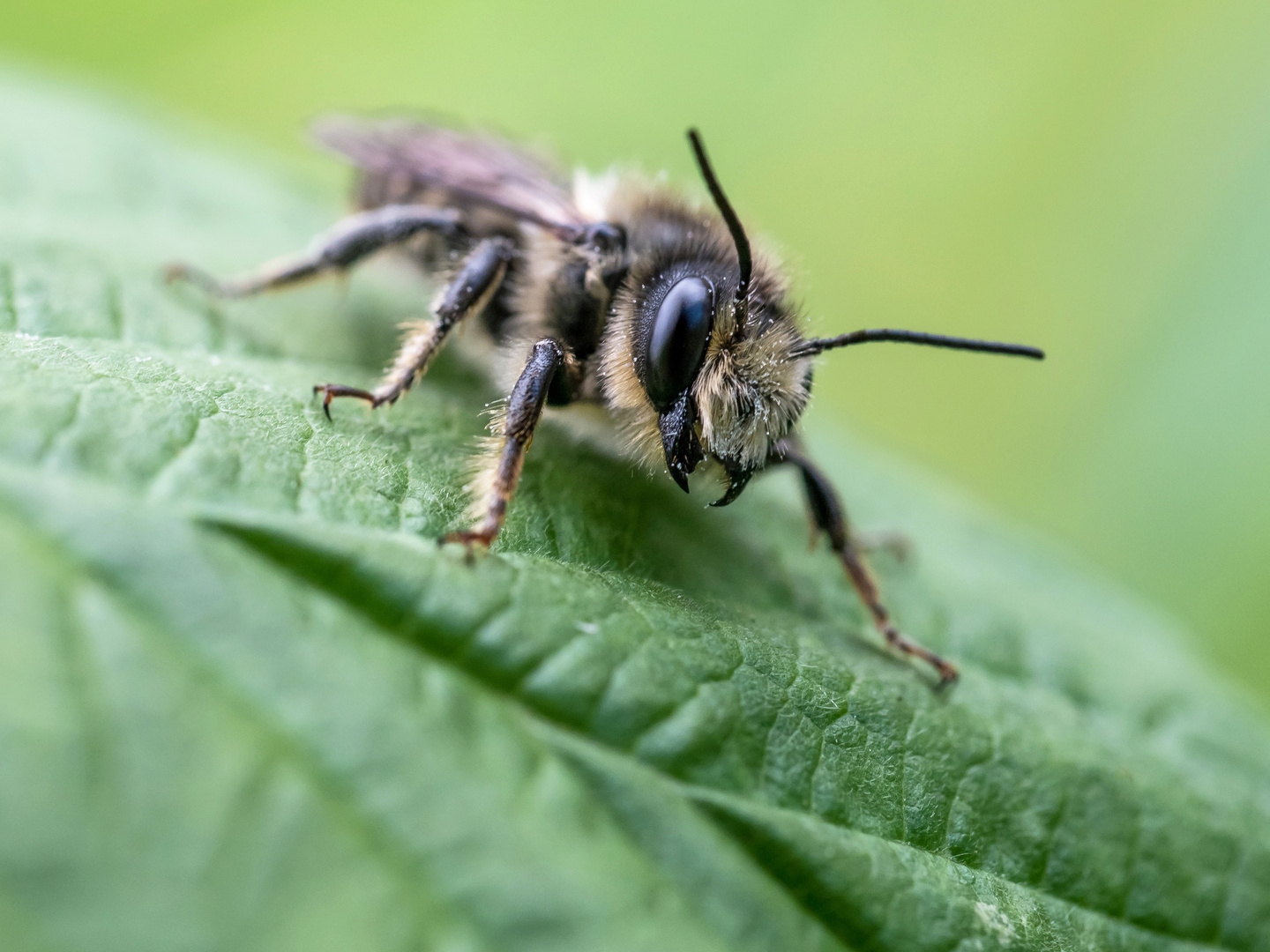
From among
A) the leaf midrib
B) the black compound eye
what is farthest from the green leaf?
the black compound eye

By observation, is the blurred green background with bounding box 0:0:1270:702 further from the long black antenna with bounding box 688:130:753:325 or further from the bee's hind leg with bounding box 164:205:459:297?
the long black antenna with bounding box 688:130:753:325

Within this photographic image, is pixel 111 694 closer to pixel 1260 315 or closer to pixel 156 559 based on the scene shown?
pixel 156 559

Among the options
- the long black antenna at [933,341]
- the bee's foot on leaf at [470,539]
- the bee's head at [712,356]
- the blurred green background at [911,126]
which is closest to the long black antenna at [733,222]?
the bee's head at [712,356]

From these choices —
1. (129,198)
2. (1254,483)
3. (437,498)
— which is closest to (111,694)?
(437,498)

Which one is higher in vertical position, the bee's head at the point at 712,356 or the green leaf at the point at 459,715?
the bee's head at the point at 712,356

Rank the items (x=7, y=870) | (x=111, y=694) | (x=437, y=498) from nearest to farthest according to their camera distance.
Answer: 1. (x=7, y=870)
2. (x=111, y=694)
3. (x=437, y=498)

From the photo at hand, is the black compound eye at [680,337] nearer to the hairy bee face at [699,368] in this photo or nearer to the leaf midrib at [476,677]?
the hairy bee face at [699,368]
